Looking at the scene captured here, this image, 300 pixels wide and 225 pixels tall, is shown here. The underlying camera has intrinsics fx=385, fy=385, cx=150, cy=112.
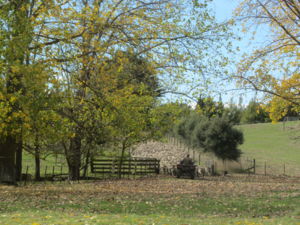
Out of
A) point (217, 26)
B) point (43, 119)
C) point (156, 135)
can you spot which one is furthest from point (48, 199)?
point (156, 135)

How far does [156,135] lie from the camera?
26031 millimetres

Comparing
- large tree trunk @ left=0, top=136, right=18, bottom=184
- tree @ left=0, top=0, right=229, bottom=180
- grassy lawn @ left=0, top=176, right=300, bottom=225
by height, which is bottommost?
grassy lawn @ left=0, top=176, right=300, bottom=225

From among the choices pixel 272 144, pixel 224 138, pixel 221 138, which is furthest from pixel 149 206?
pixel 272 144

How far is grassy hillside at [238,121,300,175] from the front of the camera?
164 feet

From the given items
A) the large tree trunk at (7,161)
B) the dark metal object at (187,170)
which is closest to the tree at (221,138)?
the dark metal object at (187,170)

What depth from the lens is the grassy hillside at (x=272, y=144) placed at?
5002cm

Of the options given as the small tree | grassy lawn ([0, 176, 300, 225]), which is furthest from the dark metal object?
the small tree

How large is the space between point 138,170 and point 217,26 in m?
18.0

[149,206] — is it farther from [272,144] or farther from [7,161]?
[272,144]

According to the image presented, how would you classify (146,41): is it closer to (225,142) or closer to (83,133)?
(83,133)

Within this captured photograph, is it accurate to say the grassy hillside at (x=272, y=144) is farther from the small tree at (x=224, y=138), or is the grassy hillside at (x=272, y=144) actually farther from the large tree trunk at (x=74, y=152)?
the large tree trunk at (x=74, y=152)

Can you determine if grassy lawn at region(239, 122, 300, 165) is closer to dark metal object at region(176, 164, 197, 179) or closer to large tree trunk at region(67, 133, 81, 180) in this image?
dark metal object at region(176, 164, 197, 179)

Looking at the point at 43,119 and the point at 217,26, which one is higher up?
the point at 217,26

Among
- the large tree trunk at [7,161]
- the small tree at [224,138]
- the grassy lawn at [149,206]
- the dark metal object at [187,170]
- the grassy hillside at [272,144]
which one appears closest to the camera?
the grassy lawn at [149,206]
